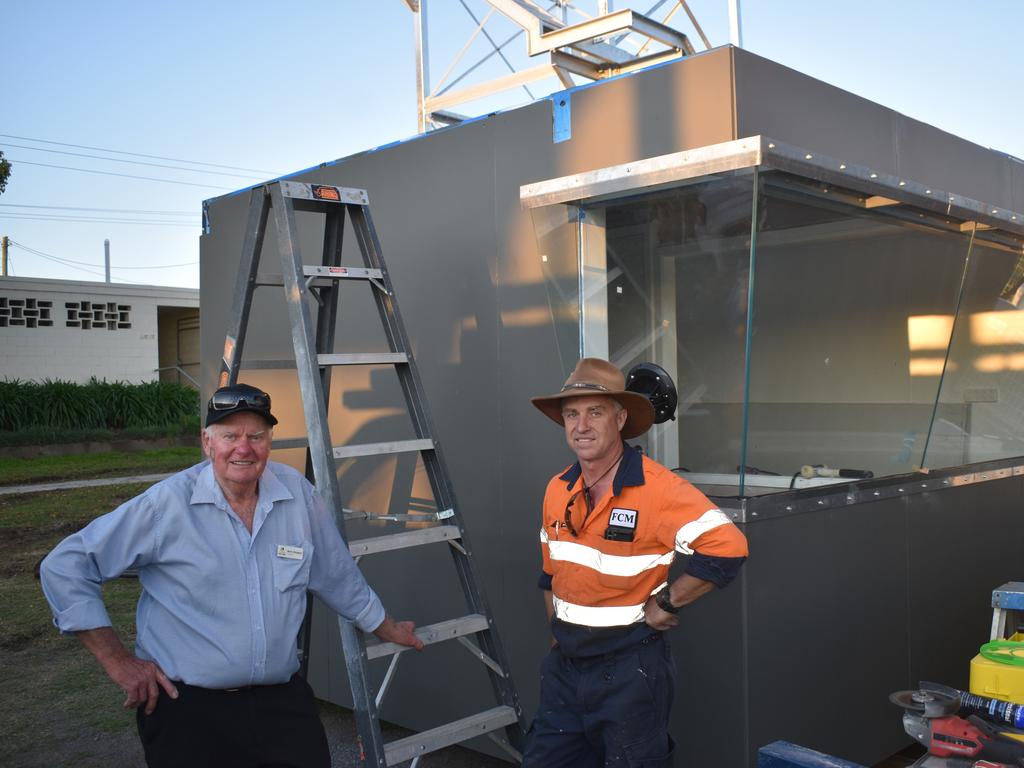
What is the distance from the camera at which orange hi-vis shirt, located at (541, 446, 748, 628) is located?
122 inches

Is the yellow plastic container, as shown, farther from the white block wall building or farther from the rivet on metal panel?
the white block wall building

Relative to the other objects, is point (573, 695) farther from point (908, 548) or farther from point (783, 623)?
point (908, 548)

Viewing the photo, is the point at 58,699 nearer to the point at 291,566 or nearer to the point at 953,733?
the point at 291,566

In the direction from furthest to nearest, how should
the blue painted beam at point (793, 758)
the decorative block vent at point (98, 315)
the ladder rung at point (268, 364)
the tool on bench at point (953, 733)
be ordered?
the decorative block vent at point (98, 315)
the ladder rung at point (268, 364)
the tool on bench at point (953, 733)
the blue painted beam at point (793, 758)

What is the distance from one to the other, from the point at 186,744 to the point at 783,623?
2471 millimetres

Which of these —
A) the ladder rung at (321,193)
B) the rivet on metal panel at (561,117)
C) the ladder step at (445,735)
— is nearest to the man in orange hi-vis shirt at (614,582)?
the ladder step at (445,735)

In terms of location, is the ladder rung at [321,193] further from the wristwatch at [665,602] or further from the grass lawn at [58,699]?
the grass lawn at [58,699]

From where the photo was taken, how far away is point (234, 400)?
3.29 metres

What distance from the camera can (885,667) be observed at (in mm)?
4852

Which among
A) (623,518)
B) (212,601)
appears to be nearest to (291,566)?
(212,601)

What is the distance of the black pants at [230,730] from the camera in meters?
3.13

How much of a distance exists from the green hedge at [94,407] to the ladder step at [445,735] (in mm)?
19263

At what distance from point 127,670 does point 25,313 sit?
25.4 metres

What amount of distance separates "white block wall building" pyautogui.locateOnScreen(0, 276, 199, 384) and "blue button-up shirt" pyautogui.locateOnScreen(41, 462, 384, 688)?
23279 mm
